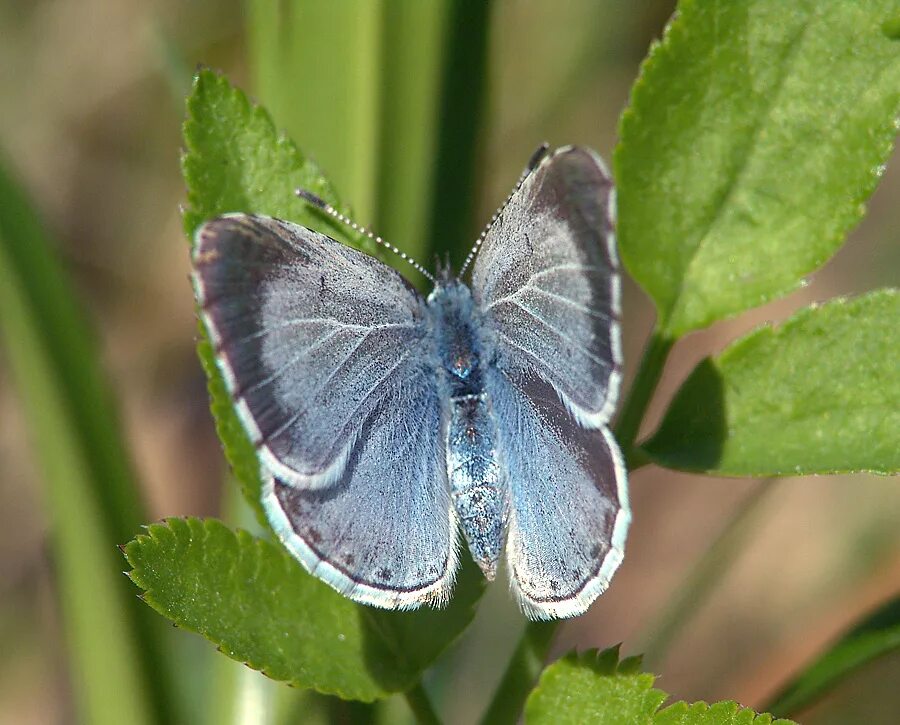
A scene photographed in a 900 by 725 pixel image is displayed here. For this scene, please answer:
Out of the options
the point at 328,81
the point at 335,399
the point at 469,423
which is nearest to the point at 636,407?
the point at 469,423

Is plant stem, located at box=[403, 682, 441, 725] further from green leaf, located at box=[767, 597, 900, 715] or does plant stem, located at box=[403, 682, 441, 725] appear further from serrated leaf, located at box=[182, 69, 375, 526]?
green leaf, located at box=[767, 597, 900, 715]

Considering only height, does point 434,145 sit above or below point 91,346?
above

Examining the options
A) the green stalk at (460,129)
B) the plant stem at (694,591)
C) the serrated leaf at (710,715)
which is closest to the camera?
the serrated leaf at (710,715)

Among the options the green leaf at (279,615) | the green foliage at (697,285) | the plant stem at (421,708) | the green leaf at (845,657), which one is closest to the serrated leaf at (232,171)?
the green foliage at (697,285)

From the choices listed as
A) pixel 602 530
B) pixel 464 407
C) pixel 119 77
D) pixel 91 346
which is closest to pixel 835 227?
pixel 602 530

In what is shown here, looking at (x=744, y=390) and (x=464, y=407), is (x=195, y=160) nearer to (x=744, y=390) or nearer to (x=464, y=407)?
(x=464, y=407)

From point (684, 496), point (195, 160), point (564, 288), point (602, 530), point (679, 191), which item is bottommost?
point (684, 496)

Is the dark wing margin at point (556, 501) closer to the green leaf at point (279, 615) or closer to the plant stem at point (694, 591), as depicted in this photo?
the green leaf at point (279, 615)
